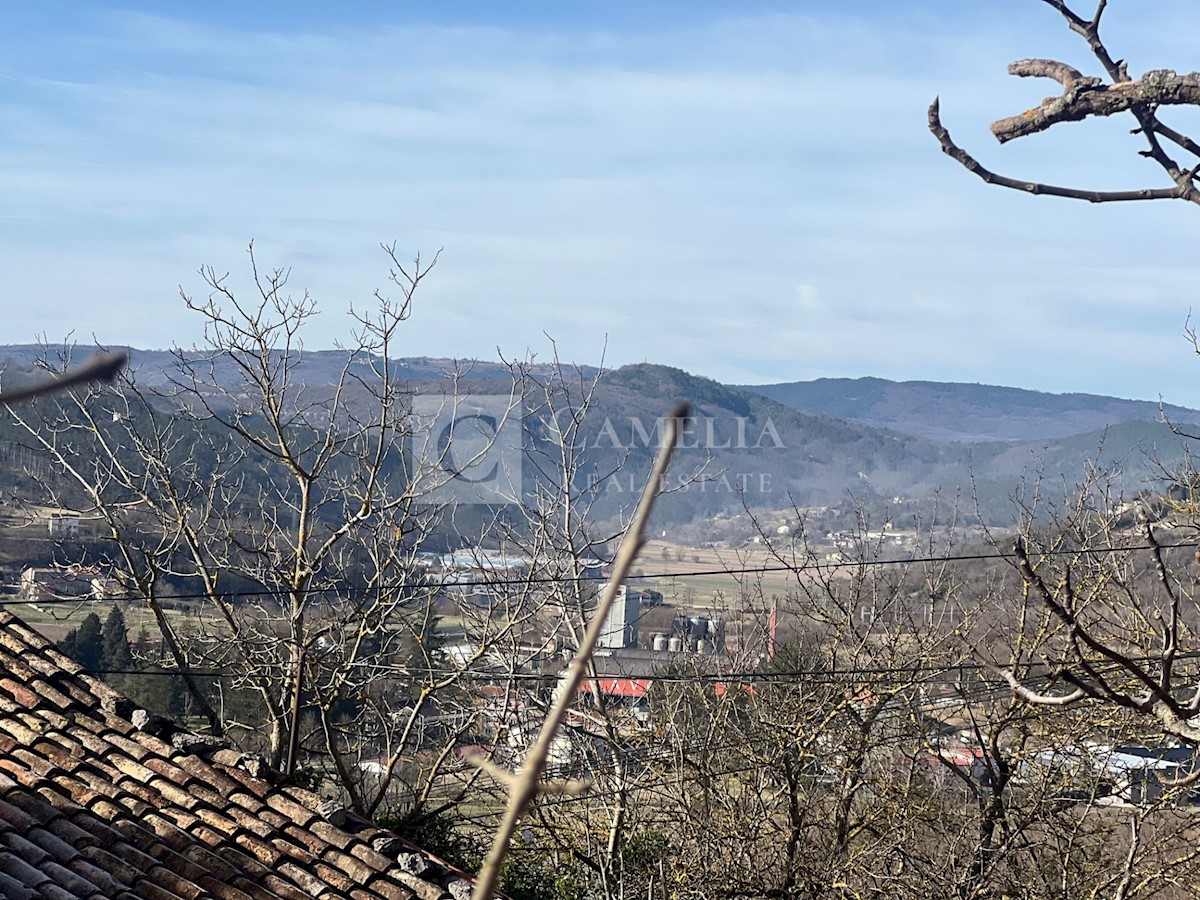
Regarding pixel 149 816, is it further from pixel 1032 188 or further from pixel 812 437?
pixel 812 437

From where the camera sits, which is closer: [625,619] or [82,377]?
[82,377]

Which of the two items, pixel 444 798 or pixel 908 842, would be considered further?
pixel 444 798

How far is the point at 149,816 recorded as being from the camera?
6.55 metres

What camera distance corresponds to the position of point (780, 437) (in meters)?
88.4

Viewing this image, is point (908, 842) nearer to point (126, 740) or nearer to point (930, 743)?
point (930, 743)

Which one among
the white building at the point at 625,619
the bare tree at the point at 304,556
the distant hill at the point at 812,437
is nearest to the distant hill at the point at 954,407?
the distant hill at the point at 812,437

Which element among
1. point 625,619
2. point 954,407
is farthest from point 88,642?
point 954,407

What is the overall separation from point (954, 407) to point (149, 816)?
153 m

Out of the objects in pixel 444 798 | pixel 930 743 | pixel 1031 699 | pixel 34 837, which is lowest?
pixel 444 798

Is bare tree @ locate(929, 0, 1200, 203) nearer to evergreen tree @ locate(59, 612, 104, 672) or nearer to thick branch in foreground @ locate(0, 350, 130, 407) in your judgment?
thick branch in foreground @ locate(0, 350, 130, 407)

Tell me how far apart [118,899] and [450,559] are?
28.6 feet

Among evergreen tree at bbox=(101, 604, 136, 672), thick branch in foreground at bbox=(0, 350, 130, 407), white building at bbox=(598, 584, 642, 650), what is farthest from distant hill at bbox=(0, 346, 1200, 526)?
evergreen tree at bbox=(101, 604, 136, 672)

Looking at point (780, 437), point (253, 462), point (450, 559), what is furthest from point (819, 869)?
point (780, 437)

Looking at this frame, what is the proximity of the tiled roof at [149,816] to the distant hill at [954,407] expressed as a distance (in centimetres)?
12126
